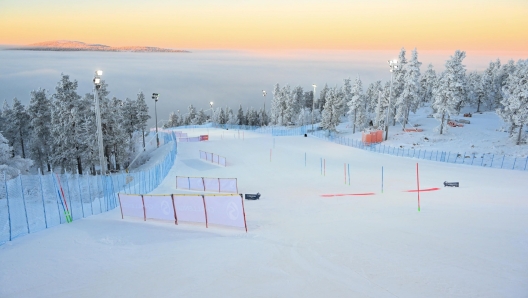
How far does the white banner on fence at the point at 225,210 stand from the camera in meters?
12.3

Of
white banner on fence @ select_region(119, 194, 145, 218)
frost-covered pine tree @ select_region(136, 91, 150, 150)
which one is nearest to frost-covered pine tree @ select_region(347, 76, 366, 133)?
frost-covered pine tree @ select_region(136, 91, 150, 150)

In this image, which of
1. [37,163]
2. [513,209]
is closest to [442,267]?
[513,209]

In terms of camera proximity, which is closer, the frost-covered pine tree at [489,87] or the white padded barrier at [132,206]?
the white padded barrier at [132,206]

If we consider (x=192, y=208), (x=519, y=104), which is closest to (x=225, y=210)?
(x=192, y=208)

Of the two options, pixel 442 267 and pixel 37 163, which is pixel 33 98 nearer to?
pixel 37 163

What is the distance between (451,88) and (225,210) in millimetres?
49420

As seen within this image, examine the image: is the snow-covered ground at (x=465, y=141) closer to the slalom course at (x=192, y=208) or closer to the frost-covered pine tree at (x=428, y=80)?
the slalom course at (x=192, y=208)

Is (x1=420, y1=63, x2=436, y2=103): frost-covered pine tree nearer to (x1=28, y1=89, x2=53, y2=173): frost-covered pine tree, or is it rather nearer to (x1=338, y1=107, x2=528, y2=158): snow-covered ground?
(x1=338, y1=107, x2=528, y2=158): snow-covered ground

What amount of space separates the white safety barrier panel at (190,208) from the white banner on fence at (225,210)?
272 millimetres

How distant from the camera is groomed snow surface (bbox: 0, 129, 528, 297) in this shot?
24.1ft

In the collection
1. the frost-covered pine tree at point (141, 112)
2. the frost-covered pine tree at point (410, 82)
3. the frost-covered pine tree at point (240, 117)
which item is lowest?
the frost-covered pine tree at point (240, 117)

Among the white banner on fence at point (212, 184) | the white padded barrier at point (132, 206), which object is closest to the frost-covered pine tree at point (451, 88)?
the white banner on fence at point (212, 184)

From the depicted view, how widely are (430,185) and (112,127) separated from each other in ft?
124

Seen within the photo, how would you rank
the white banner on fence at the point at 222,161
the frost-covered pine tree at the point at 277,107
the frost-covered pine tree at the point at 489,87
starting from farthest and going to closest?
the frost-covered pine tree at the point at 277,107, the frost-covered pine tree at the point at 489,87, the white banner on fence at the point at 222,161
